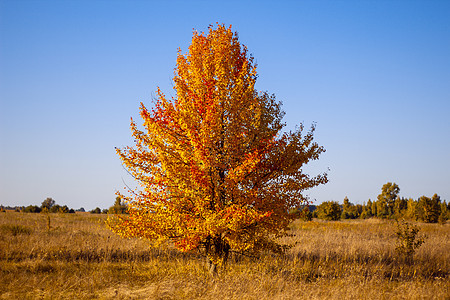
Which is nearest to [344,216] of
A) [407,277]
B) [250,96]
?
[407,277]

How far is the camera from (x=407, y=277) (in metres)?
11.0

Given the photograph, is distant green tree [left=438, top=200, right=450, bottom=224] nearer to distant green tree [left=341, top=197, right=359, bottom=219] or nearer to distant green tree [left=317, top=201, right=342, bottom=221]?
distant green tree [left=317, top=201, right=342, bottom=221]

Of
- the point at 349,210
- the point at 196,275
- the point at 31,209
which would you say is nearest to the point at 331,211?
the point at 349,210

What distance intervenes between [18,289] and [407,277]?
11.7 m

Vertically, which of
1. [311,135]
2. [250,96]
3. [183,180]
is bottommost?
[183,180]

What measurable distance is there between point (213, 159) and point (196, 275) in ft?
13.4

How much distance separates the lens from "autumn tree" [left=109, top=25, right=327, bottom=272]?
845cm

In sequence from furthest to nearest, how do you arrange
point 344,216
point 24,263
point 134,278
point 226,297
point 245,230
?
1. point 344,216
2. point 24,263
3. point 134,278
4. point 245,230
5. point 226,297

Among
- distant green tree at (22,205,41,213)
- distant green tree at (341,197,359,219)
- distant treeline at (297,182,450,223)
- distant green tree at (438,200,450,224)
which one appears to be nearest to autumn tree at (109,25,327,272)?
distant treeline at (297,182,450,223)

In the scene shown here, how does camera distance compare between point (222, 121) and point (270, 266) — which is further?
point (270, 266)

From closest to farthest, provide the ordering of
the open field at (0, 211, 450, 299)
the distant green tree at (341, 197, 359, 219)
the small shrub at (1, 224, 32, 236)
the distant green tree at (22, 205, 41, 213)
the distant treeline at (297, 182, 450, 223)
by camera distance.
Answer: the open field at (0, 211, 450, 299) → the small shrub at (1, 224, 32, 236) → the distant treeline at (297, 182, 450, 223) → the distant green tree at (22, 205, 41, 213) → the distant green tree at (341, 197, 359, 219)

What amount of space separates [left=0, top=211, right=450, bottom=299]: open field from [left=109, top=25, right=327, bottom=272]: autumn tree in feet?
3.86

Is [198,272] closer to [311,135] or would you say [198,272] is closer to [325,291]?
[325,291]

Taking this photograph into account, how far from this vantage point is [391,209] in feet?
252
